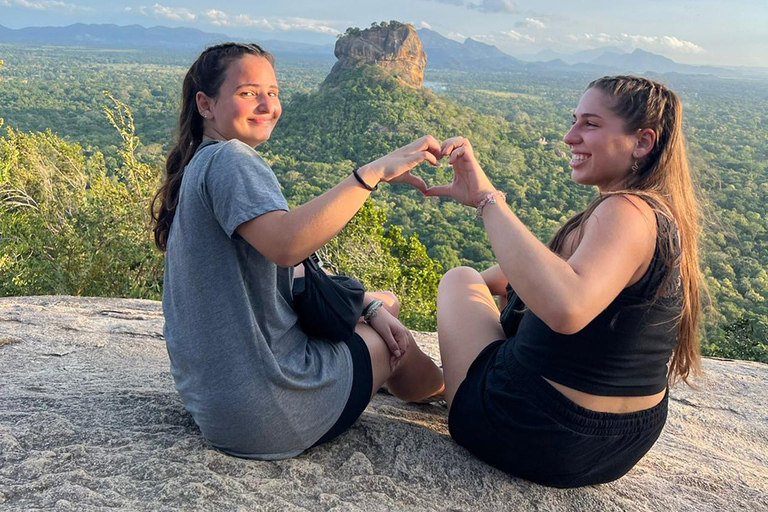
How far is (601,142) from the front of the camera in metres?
2.13

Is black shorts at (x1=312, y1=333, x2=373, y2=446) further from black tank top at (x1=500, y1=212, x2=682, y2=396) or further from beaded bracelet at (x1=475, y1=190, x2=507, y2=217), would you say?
beaded bracelet at (x1=475, y1=190, x2=507, y2=217)

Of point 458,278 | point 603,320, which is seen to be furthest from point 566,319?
point 458,278

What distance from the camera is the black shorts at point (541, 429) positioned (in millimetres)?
2047

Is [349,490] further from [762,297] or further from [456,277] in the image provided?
[762,297]

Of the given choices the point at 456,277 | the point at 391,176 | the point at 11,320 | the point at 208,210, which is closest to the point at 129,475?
the point at 208,210

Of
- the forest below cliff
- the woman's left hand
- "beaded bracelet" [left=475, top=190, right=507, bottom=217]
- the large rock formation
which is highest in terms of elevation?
the large rock formation

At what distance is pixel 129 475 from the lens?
1.99 metres

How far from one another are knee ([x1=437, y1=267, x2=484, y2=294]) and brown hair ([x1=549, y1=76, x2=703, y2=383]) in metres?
0.62

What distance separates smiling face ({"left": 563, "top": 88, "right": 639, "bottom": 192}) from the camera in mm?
2105

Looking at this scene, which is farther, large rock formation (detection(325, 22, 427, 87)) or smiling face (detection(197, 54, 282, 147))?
large rock formation (detection(325, 22, 427, 87))

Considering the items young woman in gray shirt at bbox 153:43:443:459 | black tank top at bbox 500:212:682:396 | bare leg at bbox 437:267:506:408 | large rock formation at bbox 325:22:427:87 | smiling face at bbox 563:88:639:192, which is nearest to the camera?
young woman in gray shirt at bbox 153:43:443:459

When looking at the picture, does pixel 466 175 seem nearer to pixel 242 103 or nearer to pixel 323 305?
pixel 323 305

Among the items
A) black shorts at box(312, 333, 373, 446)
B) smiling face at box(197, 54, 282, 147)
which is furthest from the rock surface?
smiling face at box(197, 54, 282, 147)

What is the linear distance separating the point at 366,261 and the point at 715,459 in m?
8.54
